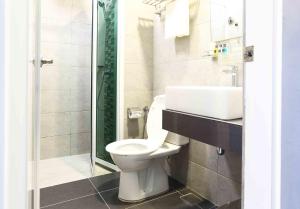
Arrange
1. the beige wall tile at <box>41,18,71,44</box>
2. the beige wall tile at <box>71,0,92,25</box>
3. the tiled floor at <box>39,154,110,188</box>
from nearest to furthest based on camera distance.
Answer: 1. the tiled floor at <box>39,154,110,188</box>
2. the beige wall tile at <box>41,18,71,44</box>
3. the beige wall tile at <box>71,0,92,25</box>

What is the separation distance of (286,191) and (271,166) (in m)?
0.10

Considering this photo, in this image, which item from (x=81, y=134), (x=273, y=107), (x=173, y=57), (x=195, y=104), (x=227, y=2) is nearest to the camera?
(x=273, y=107)

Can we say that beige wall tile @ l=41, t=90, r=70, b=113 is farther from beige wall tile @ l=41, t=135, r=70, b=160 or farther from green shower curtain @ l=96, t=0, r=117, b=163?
green shower curtain @ l=96, t=0, r=117, b=163

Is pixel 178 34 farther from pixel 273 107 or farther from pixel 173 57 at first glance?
pixel 273 107

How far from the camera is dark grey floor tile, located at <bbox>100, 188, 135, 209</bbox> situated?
5.67ft

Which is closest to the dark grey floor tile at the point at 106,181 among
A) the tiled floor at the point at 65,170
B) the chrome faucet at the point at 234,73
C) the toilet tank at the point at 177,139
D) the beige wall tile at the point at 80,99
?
the tiled floor at the point at 65,170

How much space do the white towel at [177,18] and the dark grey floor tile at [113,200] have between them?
1.50 m

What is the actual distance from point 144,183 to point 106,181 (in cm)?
45

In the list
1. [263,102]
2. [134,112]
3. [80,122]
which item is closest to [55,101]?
[80,122]

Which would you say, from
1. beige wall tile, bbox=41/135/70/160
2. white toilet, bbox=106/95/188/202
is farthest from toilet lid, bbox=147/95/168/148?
beige wall tile, bbox=41/135/70/160

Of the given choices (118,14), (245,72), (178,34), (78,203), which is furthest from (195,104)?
(118,14)

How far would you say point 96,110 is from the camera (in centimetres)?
242

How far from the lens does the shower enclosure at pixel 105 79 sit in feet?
7.97

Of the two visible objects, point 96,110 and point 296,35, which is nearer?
point 296,35
